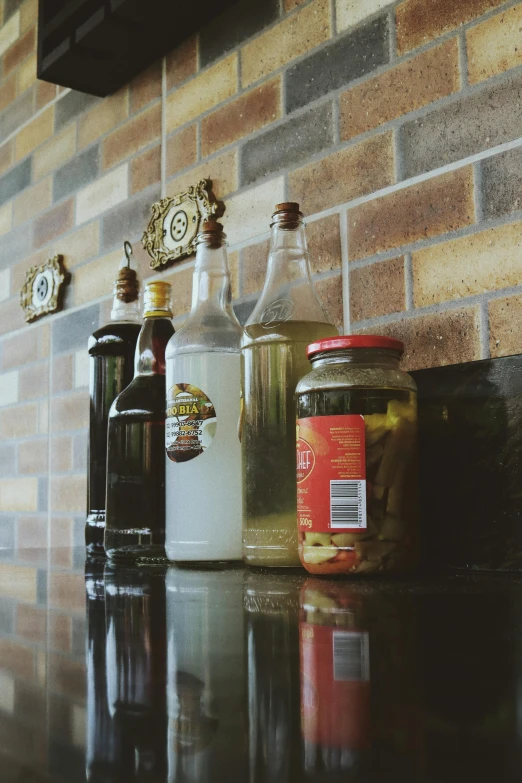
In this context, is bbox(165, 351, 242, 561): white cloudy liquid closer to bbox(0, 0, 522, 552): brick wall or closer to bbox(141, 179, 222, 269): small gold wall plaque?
bbox(0, 0, 522, 552): brick wall

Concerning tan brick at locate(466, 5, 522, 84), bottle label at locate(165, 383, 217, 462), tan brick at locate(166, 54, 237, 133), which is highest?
tan brick at locate(166, 54, 237, 133)

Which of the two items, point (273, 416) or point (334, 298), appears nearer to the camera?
point (273, 416)

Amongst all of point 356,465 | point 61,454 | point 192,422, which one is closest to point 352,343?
point 356,465

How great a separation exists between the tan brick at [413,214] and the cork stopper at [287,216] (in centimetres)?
12

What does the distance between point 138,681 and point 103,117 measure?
5.27 ft

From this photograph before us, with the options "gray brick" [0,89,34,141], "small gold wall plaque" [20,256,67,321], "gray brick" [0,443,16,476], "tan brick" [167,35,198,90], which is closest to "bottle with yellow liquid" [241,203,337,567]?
"tan brick" [167,35,198,90]

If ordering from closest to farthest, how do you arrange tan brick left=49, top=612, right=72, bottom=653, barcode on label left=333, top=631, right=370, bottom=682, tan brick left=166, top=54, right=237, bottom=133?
barcode on label left=333, top=631, right=370, bottom=682, tan brick left=49, top=612, right=72, bottom=653, tan brick left=166, top=54, right=237, bottom=133

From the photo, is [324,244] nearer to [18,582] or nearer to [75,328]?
[18,582]

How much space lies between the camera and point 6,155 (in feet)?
7.06

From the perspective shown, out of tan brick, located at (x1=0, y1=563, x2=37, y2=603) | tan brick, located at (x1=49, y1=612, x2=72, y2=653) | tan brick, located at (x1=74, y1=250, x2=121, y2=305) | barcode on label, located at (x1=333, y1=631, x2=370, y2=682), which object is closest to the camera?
barcode on label, located at (x1=333, y1=631, x2=370, y2=682)

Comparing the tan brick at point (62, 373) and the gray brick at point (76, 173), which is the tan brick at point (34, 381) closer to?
the tan brick at point (62, 373)

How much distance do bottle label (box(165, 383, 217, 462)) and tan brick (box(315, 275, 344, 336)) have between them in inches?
9.7

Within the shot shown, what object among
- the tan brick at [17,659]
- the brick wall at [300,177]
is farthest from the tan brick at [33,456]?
the tan brick at [17,659]

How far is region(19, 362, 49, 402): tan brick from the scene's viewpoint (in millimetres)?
1871
